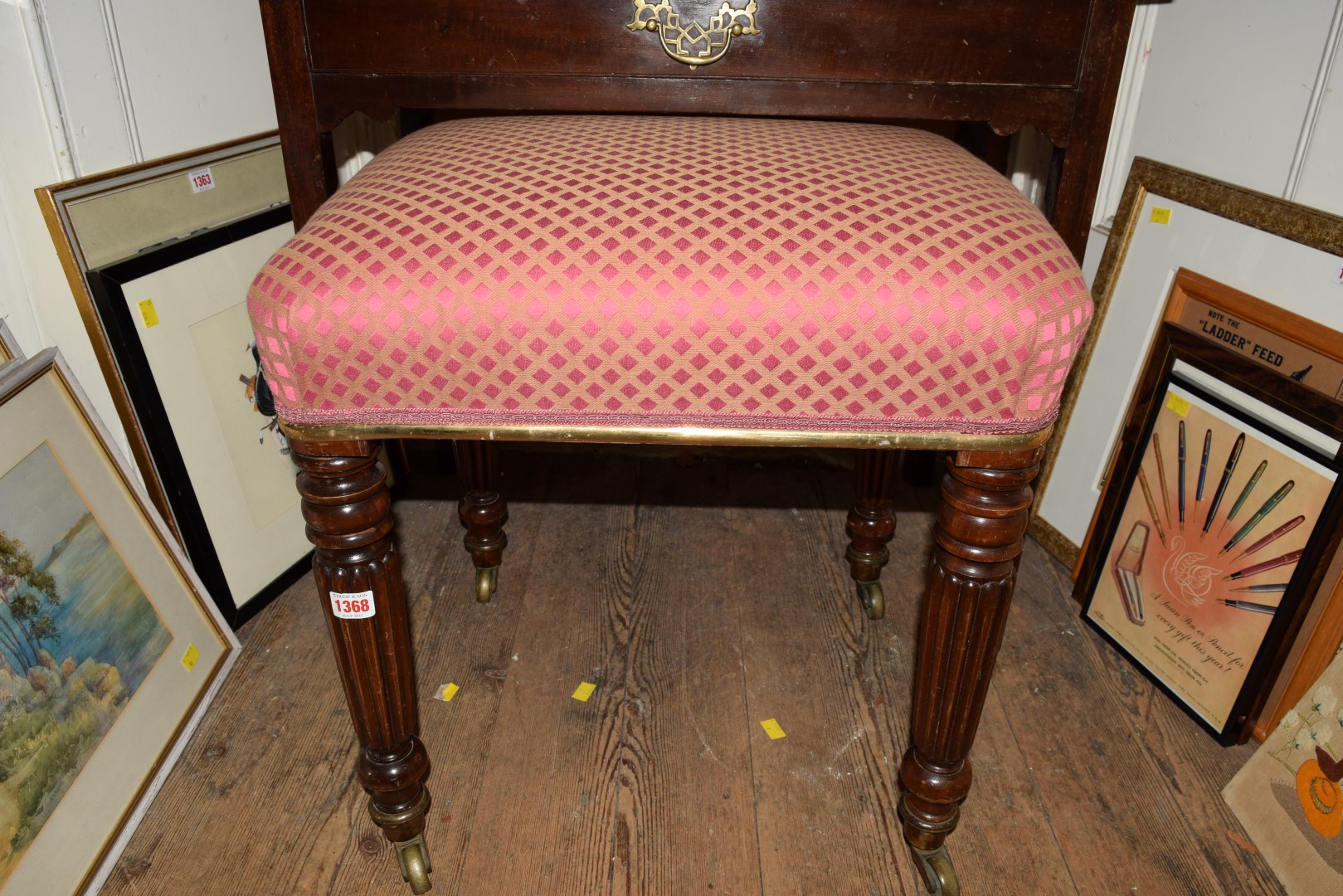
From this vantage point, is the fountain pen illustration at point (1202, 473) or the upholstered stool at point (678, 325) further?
the fountain pen illustration at point (1202, 473)

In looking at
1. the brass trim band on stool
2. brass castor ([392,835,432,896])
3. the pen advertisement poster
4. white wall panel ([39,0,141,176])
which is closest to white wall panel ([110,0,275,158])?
white wall panel ([39,0,141,176])

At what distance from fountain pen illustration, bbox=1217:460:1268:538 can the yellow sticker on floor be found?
12cm

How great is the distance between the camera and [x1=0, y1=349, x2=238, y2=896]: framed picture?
2.85ft

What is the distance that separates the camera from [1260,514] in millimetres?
1042

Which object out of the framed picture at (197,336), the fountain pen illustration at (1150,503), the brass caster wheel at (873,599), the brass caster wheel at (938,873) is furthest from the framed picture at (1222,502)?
the framed picture at (197,336)

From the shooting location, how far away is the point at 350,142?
4.66 ft

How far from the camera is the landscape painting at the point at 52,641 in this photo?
33.8 inches

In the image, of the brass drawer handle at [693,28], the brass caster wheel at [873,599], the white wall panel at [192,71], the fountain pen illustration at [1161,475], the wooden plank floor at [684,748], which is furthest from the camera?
the brass caster wheel at [873,599]

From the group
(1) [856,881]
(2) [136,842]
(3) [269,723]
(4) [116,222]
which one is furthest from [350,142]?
(1) [856,881]

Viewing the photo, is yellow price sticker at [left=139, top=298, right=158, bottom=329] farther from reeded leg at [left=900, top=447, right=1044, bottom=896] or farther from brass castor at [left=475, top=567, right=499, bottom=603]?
reeded leg at [left=900, top=447, right=1044, bottom=896]

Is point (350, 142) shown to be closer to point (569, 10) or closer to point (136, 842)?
point (569, 10)

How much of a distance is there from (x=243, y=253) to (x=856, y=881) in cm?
104

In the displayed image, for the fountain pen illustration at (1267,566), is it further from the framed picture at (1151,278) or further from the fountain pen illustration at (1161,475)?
the framed picture at (1151,278)

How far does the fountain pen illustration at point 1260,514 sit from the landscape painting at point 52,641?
4.06 feet
